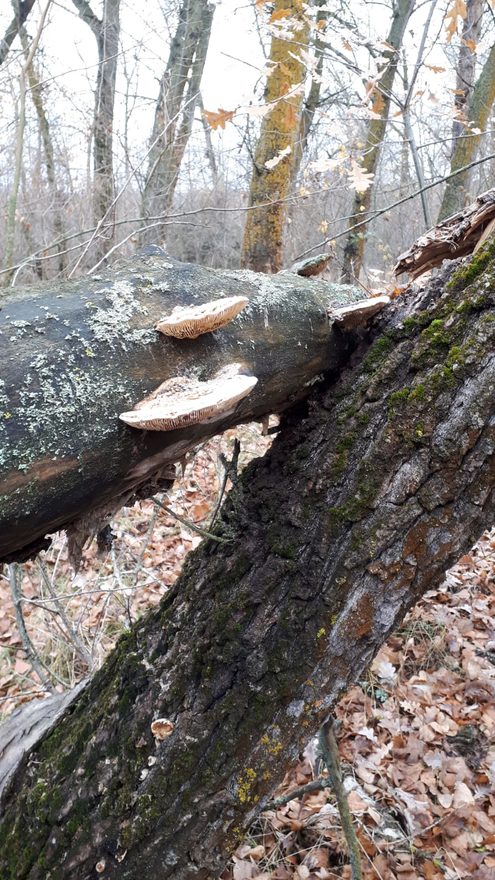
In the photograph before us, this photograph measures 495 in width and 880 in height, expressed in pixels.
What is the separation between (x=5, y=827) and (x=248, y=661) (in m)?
1.03

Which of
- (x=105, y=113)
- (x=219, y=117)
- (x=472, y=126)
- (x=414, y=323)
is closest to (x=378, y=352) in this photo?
(x=414, y=323)

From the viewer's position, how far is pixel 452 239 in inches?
61.6

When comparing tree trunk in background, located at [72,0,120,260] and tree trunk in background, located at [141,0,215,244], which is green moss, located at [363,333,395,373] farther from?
tree trunk in background, located at [72,0,120,260]

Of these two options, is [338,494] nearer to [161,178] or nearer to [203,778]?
[203,778]

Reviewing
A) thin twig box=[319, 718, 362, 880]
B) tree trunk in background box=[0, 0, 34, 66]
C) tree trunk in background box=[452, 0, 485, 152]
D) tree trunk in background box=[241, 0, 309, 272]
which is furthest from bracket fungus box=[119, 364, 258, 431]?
tree trunk in background box=[0, 0, 34, 66]

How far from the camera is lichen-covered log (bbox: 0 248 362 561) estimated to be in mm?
993

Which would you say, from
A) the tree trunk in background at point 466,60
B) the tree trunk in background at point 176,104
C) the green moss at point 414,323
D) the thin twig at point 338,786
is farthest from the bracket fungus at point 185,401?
the tree trunk in background at point 176,104

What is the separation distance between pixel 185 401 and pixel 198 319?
0.60 ft

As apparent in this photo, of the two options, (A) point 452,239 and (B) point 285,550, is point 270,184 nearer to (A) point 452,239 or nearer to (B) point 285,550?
(A) point 452,239

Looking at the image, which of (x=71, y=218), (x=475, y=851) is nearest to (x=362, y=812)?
(x=475, y=851)

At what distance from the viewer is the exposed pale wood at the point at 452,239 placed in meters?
1.47

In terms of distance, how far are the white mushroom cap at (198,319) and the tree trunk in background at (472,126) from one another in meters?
7.11

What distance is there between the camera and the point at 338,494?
1449mm

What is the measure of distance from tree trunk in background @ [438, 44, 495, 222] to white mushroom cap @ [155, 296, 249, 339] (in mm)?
7106
